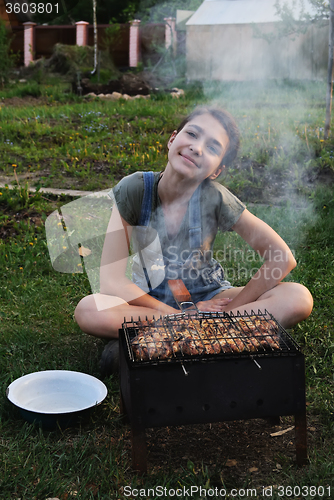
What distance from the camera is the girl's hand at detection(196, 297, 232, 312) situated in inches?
108

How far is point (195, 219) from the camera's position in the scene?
9.02 ft

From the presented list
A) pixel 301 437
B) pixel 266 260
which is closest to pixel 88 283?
pixel 266 260

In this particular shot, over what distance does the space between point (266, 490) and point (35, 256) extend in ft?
9.99

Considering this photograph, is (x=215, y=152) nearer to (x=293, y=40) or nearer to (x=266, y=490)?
(x=266, y=490)

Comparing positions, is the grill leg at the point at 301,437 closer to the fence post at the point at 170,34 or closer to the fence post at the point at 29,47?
the fence post at the point at 170,34

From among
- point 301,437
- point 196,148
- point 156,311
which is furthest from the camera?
point 156,311

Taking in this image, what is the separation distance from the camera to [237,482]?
193cm

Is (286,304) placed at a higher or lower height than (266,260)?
lower

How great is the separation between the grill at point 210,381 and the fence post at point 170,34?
313 centimetres

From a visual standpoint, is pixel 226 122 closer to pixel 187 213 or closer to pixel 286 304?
pixel 187 213

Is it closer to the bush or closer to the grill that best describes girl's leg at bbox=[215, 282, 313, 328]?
the grill

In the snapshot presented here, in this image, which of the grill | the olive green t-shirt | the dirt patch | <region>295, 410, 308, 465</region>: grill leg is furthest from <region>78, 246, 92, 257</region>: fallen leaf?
<region>295, 410, 308, 465</region>: grill leg

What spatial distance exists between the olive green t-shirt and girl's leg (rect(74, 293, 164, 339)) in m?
0.39

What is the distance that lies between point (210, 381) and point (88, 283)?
227 cm
